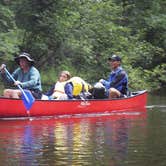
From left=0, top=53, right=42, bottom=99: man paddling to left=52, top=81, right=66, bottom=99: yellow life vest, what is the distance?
81 centimetres

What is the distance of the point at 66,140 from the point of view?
9.90 meters

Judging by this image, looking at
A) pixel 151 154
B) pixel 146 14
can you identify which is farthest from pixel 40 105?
pixel 146 14

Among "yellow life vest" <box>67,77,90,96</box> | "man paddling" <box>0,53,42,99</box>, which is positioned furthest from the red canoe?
"yellow life vest" <box>67,77,90,96</box>

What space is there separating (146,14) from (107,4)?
6.76m

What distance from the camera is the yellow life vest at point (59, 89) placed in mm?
14836

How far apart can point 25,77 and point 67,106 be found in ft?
4.02

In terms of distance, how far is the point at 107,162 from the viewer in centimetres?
784

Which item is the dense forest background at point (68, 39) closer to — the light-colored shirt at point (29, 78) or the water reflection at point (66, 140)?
the light-colored shirt at point (29, 78)

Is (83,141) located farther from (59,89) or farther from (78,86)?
(78,86)

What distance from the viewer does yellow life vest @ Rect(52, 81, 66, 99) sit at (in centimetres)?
1484

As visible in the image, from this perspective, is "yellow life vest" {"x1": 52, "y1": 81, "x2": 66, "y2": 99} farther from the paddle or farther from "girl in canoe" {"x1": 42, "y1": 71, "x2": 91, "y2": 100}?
the paddle

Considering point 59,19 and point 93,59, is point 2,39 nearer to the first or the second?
point 59,19

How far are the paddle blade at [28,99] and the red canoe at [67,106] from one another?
3.5 inches

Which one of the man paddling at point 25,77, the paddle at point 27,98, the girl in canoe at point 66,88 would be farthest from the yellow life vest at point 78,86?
the paddle at point 27,98
